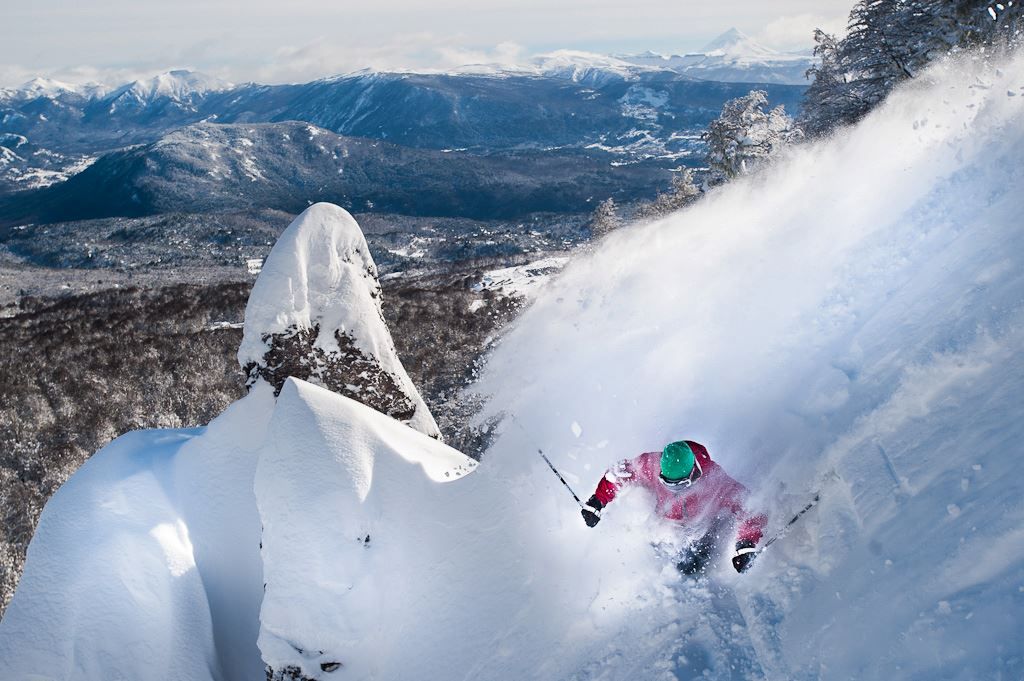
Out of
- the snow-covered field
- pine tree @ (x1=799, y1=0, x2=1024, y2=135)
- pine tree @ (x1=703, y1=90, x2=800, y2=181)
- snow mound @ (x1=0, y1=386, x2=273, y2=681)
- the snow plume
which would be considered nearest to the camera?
the snow plume

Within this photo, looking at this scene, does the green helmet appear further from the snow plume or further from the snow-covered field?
the snow plume

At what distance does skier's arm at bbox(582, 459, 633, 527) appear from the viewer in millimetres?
7812

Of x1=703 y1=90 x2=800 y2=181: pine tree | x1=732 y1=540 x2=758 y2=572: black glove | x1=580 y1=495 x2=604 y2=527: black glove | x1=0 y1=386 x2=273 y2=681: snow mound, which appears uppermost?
x1=703 y1=90 x2=800 y2=181: pine tree

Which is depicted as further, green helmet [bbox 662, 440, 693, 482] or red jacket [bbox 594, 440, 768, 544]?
red jacket [bbox 594, 440, 768, 544]

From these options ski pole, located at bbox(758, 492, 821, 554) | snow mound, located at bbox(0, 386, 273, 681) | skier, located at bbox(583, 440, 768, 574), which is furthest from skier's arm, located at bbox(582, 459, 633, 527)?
snow mound, located at bbox(0, 386, 273, 681)

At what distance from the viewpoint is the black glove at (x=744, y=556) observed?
6.41 m

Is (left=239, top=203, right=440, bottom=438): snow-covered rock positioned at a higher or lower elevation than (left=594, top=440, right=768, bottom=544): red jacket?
higher

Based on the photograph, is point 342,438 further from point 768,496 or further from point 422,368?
point 422,368

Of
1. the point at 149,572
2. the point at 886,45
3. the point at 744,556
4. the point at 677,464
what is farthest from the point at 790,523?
the point at 886,45

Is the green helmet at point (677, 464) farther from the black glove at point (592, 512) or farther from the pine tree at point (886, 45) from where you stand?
the pine tree at point (886, 45)

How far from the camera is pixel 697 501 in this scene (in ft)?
24.3

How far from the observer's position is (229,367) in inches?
992

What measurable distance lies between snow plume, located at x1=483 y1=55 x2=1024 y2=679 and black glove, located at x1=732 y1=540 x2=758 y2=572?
0.15 metres

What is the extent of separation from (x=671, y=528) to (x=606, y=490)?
0.93 m
